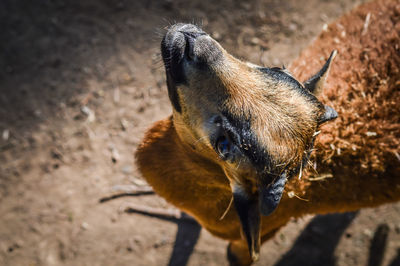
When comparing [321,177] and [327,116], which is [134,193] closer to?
[321,177]

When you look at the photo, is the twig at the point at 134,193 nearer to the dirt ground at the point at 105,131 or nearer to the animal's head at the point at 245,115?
the dirt ground at the point at 105,131

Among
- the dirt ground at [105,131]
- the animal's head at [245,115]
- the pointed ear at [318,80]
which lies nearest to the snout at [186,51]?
the animal's head at [245,115]

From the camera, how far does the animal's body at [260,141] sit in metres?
1.80

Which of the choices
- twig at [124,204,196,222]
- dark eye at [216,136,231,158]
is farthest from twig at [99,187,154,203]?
dark eye at [216,136,231,158]

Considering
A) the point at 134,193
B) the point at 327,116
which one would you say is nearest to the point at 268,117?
the point at 327,116

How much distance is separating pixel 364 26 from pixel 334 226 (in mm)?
2818

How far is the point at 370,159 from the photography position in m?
2.64

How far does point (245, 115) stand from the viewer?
1781mm

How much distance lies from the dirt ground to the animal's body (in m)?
1.36

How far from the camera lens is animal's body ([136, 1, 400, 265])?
1.80 meters

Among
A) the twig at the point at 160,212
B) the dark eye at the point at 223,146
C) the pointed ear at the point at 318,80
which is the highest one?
the pointed ear at the point at 318,80

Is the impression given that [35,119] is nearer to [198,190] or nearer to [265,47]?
[198,190]

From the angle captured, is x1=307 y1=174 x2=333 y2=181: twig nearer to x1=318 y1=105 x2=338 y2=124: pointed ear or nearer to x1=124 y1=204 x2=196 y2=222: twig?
x1=318 y1=105 x2=338 y2=124: pointed ear

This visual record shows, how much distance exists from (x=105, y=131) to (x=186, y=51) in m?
3.00
